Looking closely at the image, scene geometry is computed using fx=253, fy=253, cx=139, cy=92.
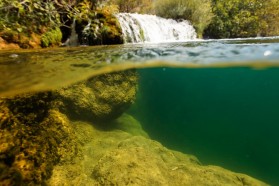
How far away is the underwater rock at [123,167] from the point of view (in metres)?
5.20

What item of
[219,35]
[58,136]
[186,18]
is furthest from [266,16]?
[58,136]

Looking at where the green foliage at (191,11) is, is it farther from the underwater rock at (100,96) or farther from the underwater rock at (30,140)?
the underwater rock at (30,140)

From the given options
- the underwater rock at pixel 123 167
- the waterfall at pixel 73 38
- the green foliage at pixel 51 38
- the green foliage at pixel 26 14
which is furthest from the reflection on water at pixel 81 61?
the waterfall at pixel 73 38

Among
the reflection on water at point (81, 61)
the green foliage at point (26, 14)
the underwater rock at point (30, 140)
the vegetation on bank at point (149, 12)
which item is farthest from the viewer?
the vegetation on bank at point (149, 12)

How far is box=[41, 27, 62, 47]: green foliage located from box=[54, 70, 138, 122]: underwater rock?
3791 mm

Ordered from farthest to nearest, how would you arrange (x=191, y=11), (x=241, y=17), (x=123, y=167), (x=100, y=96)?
(x=241, y=17) → (x=191, y=11) → (x=100, y=96) → (x=123, y=167)

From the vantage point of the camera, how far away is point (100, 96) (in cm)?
786

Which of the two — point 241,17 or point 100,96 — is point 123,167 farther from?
point 241,17

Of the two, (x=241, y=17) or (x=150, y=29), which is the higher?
(x=241, y=17)

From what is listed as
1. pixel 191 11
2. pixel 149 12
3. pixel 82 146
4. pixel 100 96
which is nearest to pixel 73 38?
pixel 100 96

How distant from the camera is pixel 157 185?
18.1 feet

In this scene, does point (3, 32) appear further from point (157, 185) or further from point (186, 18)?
point (186, 18)

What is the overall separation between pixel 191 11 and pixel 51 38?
54.5 feet

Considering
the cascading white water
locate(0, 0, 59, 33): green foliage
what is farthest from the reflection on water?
the cascading white water
